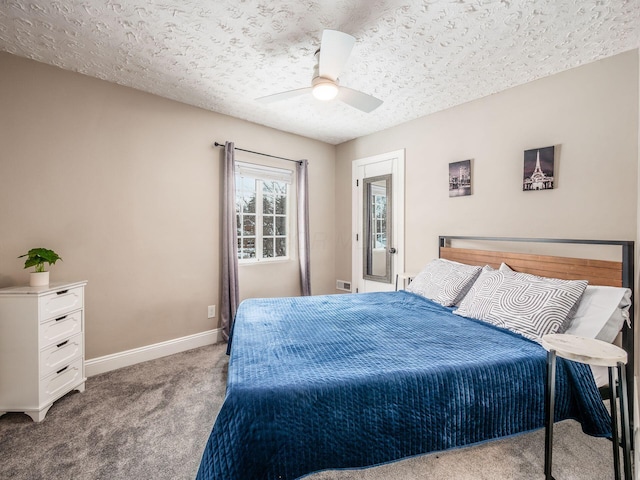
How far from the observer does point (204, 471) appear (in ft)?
3.54

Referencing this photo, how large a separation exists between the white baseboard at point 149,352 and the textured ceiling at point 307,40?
2.46m

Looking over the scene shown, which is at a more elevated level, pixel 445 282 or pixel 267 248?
pixel 267 248

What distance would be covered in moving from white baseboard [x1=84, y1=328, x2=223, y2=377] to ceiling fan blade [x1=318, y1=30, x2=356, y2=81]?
2.81 m

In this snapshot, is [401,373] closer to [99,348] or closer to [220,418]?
[220,418]

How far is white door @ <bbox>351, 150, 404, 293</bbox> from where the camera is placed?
3688 mm

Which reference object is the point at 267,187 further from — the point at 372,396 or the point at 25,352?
the point at 372,396

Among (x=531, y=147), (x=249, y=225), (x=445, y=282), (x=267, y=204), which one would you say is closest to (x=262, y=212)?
(x=267, y=204)

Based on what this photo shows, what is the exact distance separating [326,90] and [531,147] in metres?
1.89

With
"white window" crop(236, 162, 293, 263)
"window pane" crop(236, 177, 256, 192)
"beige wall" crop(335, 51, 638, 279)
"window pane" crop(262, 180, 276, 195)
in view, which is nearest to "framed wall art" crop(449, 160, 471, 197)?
"beige wall" crop(335, 51, 638, 279)

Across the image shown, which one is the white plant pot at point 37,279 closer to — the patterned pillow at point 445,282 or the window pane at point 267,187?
the window pane at point 267,187

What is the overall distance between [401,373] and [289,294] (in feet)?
→ 9.22

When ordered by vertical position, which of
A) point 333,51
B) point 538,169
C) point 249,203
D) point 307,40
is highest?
point 307,40

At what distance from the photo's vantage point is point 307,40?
6.71 feet

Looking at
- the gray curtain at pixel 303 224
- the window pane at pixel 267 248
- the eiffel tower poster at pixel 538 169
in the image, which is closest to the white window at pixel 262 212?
the window pane at pixel 267 248
